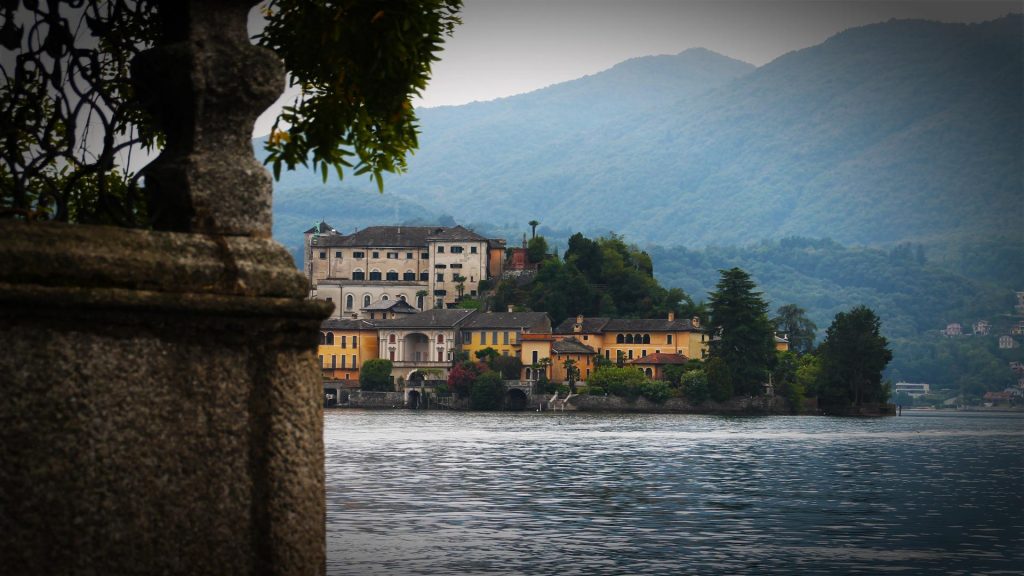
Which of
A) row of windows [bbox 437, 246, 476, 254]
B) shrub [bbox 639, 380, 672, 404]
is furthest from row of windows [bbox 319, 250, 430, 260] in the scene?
shrub [bbox 639, 380, 672, 404]

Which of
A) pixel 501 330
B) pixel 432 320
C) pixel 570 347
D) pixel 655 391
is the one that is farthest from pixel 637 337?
pixel 432 320

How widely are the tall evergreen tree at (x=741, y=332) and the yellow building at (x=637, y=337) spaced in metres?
7.01

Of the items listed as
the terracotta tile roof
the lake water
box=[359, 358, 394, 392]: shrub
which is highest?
the terracotta tile roof

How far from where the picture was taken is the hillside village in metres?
165

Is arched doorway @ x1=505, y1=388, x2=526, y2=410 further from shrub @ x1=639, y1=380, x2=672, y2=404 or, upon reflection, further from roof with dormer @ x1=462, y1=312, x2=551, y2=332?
shrub @ x1=639, y1=380, x2=672, y2=404

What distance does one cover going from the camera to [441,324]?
17250 centimetres

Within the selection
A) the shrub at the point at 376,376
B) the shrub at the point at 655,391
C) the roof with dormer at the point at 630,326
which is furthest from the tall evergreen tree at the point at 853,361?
the shrub at the point at 376,376

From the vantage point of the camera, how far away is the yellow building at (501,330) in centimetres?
16575

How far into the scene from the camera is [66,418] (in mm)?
5102

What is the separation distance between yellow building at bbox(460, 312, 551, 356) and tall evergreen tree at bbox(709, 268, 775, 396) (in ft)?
63.2

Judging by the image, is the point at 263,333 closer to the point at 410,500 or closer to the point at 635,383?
the point at 410,500

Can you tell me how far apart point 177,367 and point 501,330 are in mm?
162245

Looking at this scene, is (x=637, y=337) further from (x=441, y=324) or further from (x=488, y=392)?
(x=441, y=324)

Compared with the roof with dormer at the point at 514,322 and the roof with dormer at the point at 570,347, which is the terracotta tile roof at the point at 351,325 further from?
the roof with dormer at the point at 570,347
